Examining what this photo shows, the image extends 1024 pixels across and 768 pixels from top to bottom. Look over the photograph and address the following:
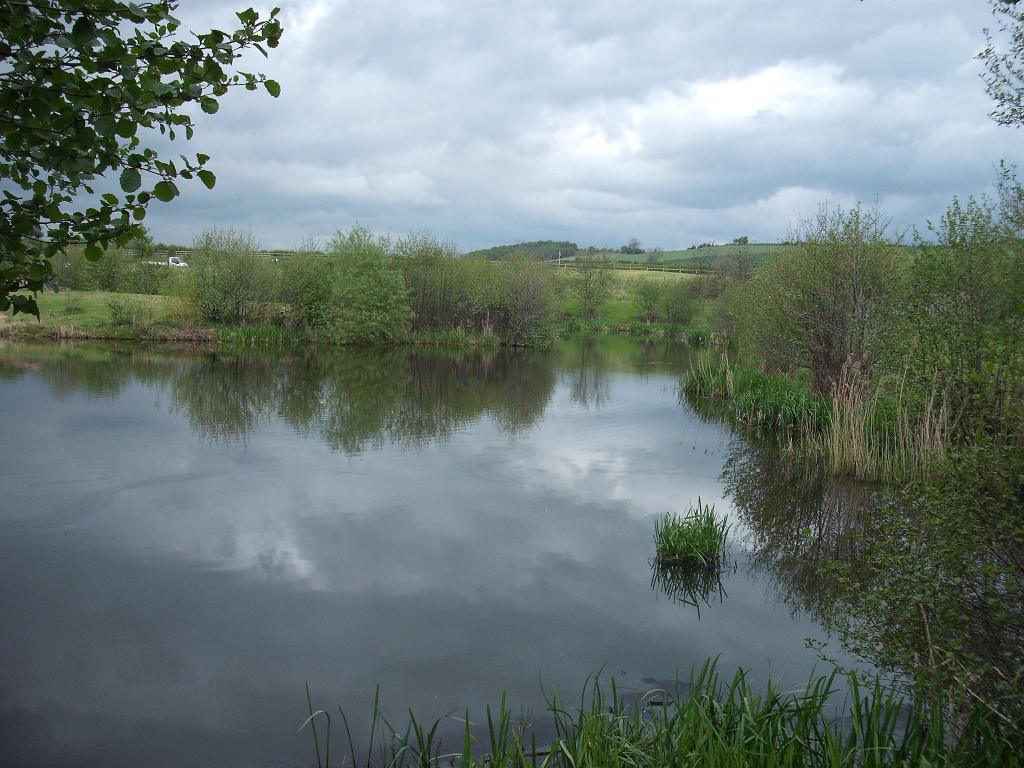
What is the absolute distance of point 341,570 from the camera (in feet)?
30.7

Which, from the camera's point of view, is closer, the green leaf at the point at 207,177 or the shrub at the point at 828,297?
the green leaf at the point at 207,177

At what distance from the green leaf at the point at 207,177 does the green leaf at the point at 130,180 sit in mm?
323

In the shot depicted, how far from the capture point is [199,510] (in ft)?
38.4

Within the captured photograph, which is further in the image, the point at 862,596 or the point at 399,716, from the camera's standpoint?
the point at 399,716

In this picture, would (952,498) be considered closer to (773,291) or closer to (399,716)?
(399,716)

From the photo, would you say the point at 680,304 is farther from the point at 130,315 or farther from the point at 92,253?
the point at 92,253

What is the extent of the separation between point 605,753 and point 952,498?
2.73 meters

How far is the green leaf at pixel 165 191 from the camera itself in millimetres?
3928

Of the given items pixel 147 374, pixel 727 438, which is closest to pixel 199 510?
pixel 727 438

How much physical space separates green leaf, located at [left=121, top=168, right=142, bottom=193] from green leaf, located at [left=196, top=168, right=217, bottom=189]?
32 centimetres

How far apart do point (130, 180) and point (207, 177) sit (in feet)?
1.30

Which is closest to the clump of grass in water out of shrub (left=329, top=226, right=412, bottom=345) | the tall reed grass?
the tall reed grass

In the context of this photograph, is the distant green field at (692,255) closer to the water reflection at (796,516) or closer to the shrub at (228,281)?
the shrub at (228,281)

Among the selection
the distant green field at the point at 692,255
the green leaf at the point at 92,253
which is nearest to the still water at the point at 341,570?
the green leaf at the point at 92,253
